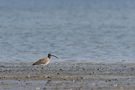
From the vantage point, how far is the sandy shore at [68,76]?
15.5 metres

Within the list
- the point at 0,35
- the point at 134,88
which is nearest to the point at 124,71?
the point at 134,88

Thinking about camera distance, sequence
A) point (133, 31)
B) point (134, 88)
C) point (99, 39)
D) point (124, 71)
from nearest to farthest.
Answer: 1. point (134, 88)
2. point (124, 71)
3. point (99, 39)
4. point (133, 31)

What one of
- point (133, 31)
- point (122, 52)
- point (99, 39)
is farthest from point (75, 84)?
point (133, 31)

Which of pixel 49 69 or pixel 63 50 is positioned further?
pixel 63 50

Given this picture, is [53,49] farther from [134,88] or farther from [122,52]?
[134,88]

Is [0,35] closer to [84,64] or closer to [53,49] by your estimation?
[53,49]

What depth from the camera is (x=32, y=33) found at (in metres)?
34.0

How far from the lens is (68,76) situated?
56.9 feet

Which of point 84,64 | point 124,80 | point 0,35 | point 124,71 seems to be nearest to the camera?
point 124,80

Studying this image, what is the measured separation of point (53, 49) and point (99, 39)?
17.3 ft

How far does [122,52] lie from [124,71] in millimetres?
6100

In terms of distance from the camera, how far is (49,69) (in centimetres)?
1911

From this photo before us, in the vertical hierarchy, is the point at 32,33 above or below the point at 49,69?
above

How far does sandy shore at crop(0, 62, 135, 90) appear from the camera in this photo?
1554 cm
